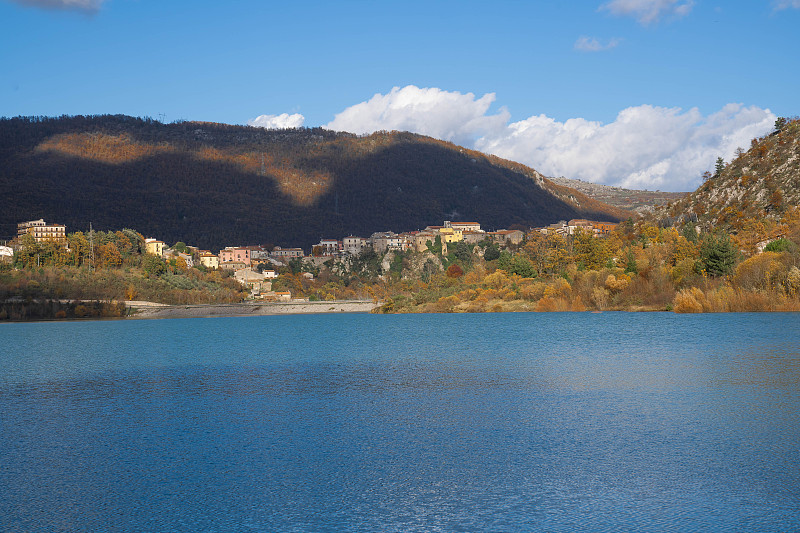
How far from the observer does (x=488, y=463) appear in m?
11.9

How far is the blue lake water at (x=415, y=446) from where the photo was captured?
9.44m

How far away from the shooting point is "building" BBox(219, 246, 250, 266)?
156 meters

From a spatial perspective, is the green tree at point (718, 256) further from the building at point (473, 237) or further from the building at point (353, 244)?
the building at point (353, 244)

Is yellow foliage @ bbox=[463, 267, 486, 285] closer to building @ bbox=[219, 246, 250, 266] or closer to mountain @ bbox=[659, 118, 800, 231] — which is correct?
mountain @ bbox=[659, 118, 800, 231]

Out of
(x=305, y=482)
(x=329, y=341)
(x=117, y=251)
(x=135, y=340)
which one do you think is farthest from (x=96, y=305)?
(x=305, y=482)

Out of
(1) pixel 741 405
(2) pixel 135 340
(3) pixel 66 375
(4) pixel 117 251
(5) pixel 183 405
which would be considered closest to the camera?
(1) pixel 741 405

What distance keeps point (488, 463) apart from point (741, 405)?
806cm

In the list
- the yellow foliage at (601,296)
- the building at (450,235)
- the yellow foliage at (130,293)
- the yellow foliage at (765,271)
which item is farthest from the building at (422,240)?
the yellow foliage at (765,271)

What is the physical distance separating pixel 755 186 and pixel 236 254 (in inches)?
4491

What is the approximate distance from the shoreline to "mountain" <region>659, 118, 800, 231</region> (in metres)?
47.5

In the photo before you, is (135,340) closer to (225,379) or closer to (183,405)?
(225,379)

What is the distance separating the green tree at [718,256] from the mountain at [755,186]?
49.6ft

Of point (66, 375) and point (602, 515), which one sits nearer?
point (602, 515)

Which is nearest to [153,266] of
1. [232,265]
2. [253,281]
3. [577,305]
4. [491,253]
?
[253,281]
